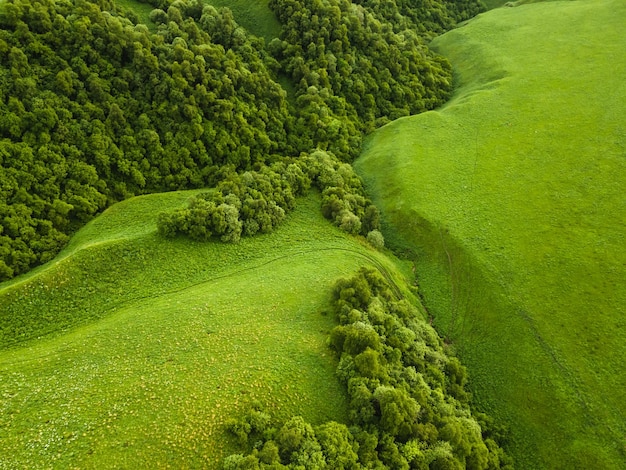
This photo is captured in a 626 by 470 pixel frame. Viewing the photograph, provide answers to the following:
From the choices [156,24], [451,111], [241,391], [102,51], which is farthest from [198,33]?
[241,391]

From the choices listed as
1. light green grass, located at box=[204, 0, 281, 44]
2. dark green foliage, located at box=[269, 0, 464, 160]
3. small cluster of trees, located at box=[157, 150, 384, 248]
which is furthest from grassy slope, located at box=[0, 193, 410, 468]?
light green grass, located at box=[204, 0, 281, 44]

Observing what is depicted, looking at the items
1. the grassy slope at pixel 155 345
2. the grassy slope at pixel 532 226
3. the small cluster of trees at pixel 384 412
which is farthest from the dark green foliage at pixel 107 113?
the grassy slope at pixel 532 226

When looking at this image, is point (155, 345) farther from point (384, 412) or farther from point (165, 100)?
point (165, 100)

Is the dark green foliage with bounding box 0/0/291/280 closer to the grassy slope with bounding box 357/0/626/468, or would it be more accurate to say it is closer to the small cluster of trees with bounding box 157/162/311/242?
the small cluster of trees with bounding box 157/162/311/242

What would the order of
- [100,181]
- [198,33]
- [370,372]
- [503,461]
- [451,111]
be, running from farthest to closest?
[451,111]
[198,33]
[100,181]
[503,461]
[370,372]

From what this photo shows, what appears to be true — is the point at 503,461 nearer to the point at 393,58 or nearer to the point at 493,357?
the point at 493,357
